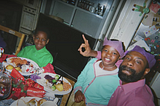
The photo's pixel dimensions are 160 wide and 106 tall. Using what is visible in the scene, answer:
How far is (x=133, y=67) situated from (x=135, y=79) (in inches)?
4.3

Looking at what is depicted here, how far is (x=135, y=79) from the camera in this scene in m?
0.82

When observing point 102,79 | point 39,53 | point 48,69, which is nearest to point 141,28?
point 102,79

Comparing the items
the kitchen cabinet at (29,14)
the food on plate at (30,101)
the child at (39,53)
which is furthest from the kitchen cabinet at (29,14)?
the food on plate at (30,101)

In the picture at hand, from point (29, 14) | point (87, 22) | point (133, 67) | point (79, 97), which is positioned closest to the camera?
point (133, 67)

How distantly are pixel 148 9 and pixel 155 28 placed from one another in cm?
20

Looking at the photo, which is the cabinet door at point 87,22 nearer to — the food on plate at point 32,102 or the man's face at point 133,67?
the man's face at point 133,67

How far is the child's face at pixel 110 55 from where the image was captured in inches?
36.4

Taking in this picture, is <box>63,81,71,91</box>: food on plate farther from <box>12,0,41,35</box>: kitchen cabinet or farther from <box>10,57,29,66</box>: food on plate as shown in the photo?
<box>12,0,41,35</box>: kitchen cabinet

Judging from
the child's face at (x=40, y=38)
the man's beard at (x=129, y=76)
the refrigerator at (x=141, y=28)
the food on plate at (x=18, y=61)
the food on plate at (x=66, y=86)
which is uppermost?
the refrigerator at (x=141, y=28)

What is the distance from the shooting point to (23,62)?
40.6 inches

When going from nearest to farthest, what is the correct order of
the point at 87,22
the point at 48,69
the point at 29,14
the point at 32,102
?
1. the point at 32,102
2. the point at 48,69
3. the point at 29,14
4. the point at 87,22

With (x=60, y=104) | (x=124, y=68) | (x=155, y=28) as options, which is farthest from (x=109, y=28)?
(x=60, y=104)

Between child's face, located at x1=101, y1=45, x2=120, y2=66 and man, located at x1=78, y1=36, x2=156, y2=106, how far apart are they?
0.32 ft

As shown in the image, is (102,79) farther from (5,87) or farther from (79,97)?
(5,87)
